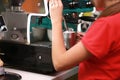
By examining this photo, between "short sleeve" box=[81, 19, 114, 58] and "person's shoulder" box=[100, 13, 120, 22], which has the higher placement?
"person's shoulder" box=[100, 13, 120, 22]

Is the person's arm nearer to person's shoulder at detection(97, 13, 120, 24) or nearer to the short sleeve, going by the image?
the short sleeve

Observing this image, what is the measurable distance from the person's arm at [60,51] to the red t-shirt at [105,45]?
0.04 meters

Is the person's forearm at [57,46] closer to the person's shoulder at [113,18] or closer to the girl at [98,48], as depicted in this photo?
the girl at [98,48]

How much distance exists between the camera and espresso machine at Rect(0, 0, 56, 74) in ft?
4.86

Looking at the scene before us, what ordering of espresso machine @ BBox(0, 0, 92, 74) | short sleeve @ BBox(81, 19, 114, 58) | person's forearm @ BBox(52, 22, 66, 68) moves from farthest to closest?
espresso machine @ BBox(0, 0, 92, 74)
person's forearm @ BBox(52, 22, 66, 68)
short sleeve @ BBox(81, 19, 114, 58)

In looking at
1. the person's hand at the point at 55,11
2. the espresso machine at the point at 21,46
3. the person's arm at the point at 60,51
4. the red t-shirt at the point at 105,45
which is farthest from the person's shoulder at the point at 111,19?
the espresso machine at the point at 21,46

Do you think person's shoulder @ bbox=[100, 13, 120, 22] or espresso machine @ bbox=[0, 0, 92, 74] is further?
espresso machine @ bbox=[0, 0, 92, 74]

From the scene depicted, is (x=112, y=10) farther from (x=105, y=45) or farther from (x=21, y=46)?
(x=21, y=46)

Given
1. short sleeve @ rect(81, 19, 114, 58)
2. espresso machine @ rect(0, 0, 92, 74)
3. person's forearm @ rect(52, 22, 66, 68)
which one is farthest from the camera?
espresso machine @ rect(0, 0, 92, 74)

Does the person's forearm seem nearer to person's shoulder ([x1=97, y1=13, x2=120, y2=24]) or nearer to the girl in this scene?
the girl

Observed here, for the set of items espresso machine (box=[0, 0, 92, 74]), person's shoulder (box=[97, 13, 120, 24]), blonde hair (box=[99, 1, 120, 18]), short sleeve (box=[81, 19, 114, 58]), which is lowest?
espresso machine (box=[0, 0, 92, 74])

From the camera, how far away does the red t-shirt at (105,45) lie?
1018 millimetres

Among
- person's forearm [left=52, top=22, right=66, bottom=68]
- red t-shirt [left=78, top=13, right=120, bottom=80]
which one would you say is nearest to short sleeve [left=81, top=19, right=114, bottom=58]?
red t-shirt [left=78, top=13, right=120, bottom=80]

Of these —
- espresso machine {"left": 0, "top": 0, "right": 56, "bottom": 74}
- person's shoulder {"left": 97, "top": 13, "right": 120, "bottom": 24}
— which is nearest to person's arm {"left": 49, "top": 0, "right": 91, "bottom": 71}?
person's shoulder {"left": 97, "top": 13, "right": 120, "bottom": 24}
